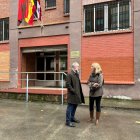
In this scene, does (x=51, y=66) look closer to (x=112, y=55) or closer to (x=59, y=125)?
(x=112, y=55)

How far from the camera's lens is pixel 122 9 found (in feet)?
47.6

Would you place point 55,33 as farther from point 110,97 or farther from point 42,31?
point 110,97

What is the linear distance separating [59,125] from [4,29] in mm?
11713

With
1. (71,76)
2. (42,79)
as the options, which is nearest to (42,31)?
(42,79)

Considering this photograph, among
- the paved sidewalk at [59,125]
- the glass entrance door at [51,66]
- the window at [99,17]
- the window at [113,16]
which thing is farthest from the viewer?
the glass entrance door at [51,66]

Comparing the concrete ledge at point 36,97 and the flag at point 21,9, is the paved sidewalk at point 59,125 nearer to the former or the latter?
the concrete ledge at point 36,97

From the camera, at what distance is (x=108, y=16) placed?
14922 millimetres

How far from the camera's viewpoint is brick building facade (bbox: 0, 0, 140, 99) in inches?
555

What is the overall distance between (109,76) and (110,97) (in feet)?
3.34

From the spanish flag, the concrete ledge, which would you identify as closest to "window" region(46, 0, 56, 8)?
the spanish flag

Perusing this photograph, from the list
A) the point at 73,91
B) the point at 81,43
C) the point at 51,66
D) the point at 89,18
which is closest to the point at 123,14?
the point at 89,18

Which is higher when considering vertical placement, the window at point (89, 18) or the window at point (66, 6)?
the window at point (66, 6)

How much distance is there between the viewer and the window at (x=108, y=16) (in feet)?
47.3

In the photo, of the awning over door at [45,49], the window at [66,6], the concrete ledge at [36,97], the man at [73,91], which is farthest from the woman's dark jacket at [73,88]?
the window at [66,6]
